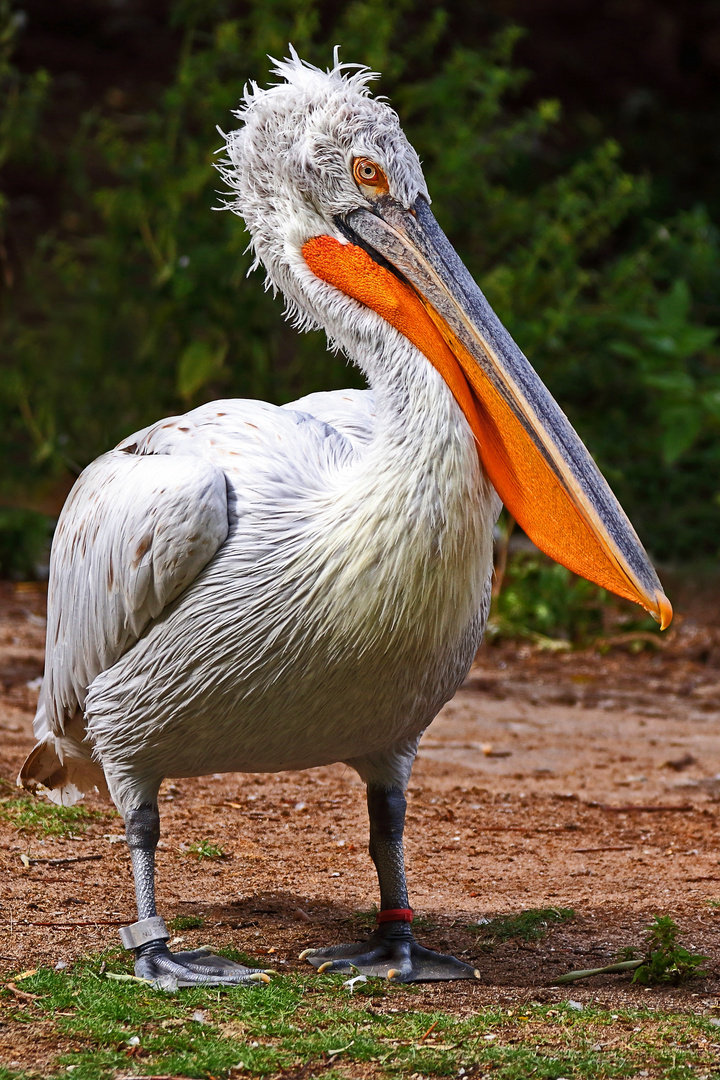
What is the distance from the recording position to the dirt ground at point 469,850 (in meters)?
3.53

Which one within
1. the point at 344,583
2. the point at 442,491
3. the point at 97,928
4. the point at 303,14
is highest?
the point at 303,14

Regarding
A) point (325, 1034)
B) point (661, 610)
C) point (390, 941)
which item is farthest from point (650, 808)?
point (325, 1034)

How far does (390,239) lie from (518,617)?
5.19 meters

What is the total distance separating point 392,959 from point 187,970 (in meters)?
0.55

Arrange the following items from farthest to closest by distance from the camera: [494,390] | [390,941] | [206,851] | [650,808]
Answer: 1. [650,808]
2. [206,851]
3. [390,941]
4. [494,390]

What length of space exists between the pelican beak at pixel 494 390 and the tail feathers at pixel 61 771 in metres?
1.50

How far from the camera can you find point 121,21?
601 inches

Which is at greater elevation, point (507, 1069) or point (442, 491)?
point (442, 491)

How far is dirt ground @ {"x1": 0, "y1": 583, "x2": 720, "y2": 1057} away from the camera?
353cm

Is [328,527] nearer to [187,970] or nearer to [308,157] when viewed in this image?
[308,157]

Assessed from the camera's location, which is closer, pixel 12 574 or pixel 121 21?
pixel 12 574

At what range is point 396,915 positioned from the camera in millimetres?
3494

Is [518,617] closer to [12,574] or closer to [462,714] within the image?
[462,714]

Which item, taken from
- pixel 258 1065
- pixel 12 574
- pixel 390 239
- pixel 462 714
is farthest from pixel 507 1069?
pixel 12 574
